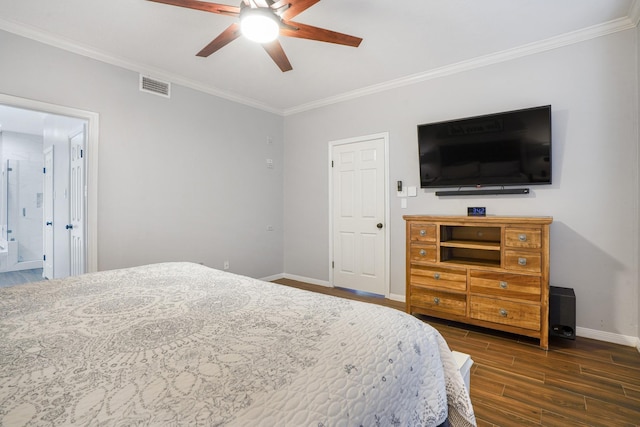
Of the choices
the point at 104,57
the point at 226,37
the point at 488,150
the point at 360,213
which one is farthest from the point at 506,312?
the point at 104,57

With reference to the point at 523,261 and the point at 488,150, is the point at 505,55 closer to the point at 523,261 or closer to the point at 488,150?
the point at 488,150

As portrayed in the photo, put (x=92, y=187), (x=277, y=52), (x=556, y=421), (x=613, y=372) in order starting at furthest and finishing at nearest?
(x=92, y=187)
(x=277, y=52)
(x=613, y=372)
(x=556, y=421)

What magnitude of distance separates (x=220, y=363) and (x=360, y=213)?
342 cm

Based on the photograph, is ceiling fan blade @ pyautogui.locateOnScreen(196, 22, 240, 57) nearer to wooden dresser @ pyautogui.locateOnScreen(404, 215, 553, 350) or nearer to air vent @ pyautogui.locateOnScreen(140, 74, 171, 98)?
air vent @ pyautogui.locateOnScreen(140, 74, 171, 98)

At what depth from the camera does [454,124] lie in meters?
3.21

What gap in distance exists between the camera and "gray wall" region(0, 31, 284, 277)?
9.30 feet

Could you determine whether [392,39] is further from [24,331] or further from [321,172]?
[24,331]

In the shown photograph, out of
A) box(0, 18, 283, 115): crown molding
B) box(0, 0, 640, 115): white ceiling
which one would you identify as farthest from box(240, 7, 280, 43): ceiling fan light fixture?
Result: box(0, 18, 283, 115): crown molding

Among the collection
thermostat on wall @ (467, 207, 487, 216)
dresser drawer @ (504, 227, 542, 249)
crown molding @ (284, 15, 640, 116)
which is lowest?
dresser drawer @ (504, 227, 542, 249)

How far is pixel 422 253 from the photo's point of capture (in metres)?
3.11

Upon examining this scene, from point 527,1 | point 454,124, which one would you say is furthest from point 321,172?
point 527,1

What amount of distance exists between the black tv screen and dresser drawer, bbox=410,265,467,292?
36.8 inches

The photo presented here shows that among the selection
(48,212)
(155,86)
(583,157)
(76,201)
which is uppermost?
(155,86)

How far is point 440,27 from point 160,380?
3074mm
